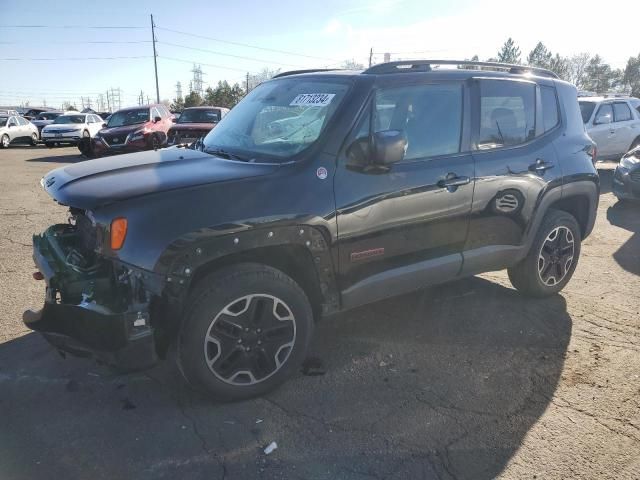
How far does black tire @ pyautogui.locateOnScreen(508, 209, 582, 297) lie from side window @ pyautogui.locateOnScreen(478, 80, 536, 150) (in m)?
0.84

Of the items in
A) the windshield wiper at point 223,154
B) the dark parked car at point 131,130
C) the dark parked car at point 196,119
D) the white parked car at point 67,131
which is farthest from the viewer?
the white parked car at point 67,131

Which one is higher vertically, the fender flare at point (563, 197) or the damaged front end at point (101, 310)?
the fender flare at point (563, 197)

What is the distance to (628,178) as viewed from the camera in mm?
8875

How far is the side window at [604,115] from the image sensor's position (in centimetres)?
1237

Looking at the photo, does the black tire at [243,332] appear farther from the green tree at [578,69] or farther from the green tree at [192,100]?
the green tree at [578,69]

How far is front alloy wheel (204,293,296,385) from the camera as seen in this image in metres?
2.86

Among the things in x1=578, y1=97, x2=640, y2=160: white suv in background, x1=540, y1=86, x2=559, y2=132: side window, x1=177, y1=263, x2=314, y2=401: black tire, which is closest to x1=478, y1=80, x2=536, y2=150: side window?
x1=540, y1=86, x2=559, y2=132: side window

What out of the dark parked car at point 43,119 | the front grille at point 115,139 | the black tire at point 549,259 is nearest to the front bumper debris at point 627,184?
the black tire at point 549,259

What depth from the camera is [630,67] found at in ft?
203

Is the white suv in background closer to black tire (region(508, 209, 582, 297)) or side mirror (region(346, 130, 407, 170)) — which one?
black tire (region(508, 209, 582, 297))

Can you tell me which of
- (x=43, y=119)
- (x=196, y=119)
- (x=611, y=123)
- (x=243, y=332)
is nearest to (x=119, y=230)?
(x=243, y=332)

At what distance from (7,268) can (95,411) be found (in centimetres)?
312

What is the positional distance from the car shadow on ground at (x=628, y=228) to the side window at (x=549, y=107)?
7.76 ft

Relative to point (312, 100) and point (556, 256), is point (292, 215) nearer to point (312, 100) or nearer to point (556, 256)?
point (312, 100)
